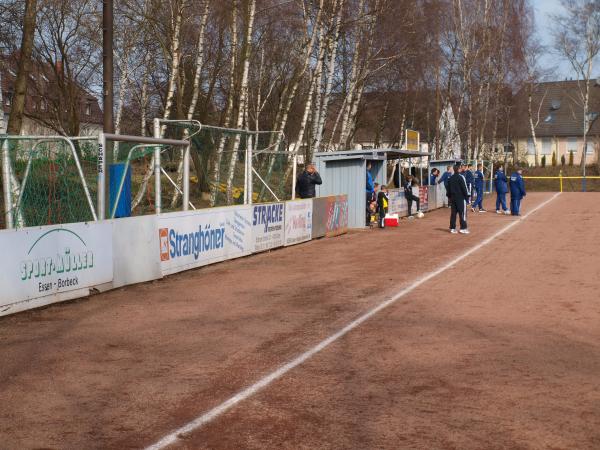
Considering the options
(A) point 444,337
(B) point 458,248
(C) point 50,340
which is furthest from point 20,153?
(B) point 458,248

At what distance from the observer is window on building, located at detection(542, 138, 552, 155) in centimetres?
8631

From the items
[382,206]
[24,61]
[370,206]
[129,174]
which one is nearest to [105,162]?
[129,174]

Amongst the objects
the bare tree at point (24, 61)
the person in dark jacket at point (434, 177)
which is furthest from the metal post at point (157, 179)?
the person in dark jacket at point (434, 177)

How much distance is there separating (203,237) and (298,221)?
5141mm

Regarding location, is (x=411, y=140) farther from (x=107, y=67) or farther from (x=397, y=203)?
(x=107, y=67)

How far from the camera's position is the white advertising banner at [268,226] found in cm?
1823

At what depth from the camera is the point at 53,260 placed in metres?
11.7

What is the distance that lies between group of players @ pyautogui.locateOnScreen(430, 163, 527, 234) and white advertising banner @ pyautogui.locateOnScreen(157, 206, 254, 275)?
7.05 m

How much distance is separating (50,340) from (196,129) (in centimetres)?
880

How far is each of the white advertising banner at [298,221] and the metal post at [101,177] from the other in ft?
22.5

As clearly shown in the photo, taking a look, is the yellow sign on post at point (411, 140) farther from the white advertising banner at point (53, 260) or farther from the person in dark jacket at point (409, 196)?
the white advertising banner at point (53, 260)

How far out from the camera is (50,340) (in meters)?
9.39

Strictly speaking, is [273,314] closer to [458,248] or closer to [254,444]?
[254,444]

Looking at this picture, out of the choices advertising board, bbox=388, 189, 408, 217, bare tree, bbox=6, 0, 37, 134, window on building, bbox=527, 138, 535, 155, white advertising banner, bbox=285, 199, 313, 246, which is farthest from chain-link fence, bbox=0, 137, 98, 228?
window on building, bbox=527, 138, 535, 155
